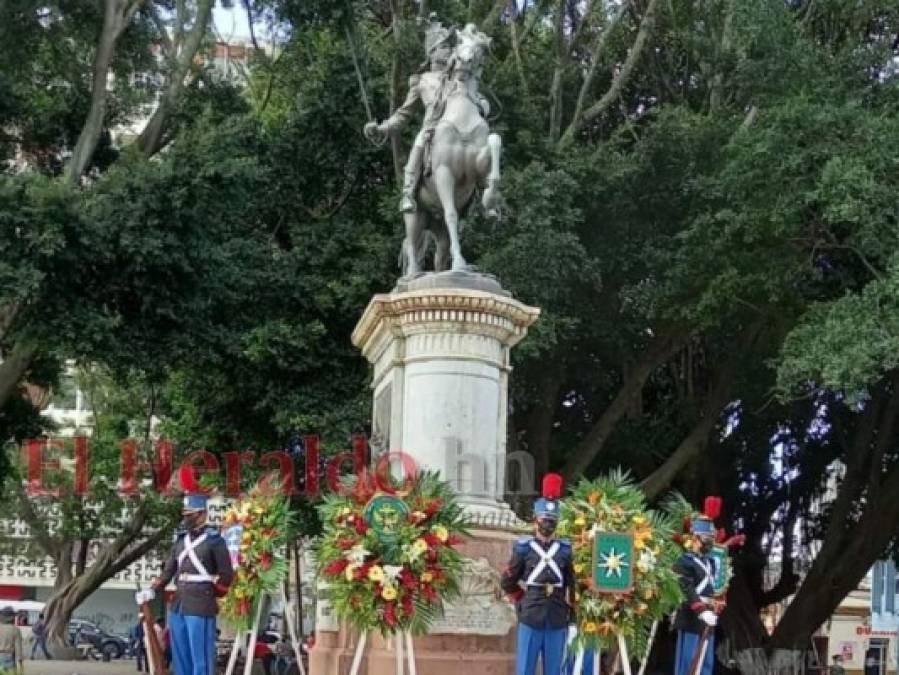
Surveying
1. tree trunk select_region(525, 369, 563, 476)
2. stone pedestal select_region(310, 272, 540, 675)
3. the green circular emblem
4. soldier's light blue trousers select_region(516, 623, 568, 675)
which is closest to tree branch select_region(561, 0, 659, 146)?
tree trunk select_region(525, 369, 563, 476)

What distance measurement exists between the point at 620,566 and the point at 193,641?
3313mm

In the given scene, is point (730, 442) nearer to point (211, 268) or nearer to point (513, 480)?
point (513, 480)

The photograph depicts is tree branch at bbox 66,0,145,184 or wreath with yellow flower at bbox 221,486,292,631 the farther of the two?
tree branch at bbox 66,0,145,184

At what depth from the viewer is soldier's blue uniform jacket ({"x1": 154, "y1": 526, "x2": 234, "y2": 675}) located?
406 inches

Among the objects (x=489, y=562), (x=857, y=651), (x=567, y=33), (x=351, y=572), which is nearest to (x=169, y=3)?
(x=567, y=33)

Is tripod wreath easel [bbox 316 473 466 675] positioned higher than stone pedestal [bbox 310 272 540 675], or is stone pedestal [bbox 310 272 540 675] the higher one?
stone pedestal [bbox 310 272 540 675]

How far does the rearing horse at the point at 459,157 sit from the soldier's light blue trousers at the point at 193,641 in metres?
4.35

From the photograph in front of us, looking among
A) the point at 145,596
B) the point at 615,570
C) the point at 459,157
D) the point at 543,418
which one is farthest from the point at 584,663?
the point at 543,418

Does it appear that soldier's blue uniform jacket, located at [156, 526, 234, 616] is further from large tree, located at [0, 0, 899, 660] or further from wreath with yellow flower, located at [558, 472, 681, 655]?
large tree, located at [0, 0, 899, 660]

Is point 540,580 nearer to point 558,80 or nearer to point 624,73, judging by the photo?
point 624,73

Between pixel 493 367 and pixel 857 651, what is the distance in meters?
45.7

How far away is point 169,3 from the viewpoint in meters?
22.9

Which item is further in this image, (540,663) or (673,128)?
(673,128)

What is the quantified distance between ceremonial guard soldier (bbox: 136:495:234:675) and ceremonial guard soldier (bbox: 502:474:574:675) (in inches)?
90.3
